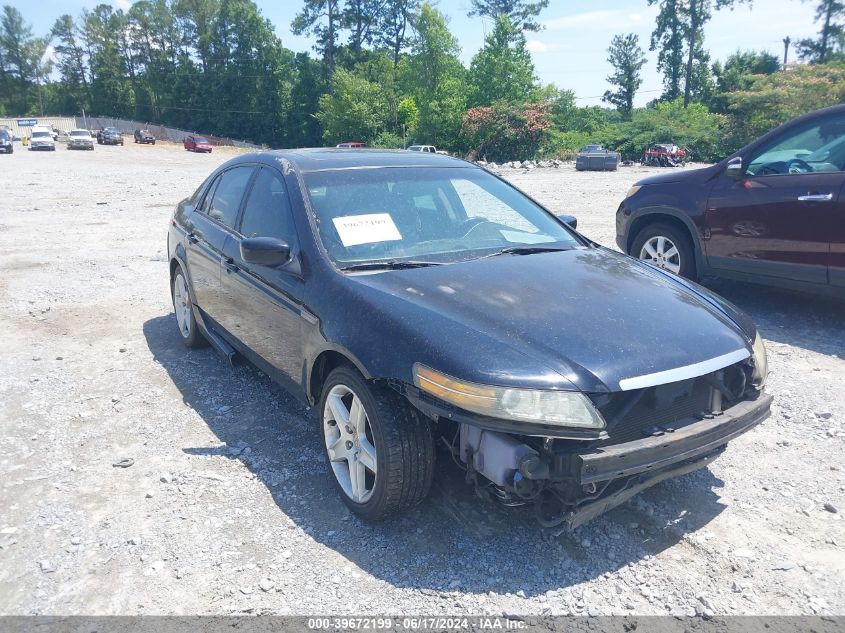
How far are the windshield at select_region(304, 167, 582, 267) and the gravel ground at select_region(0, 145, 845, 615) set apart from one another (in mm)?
1209

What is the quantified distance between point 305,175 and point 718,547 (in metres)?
2.89

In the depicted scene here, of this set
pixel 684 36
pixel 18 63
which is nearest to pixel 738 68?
pixel 684 36

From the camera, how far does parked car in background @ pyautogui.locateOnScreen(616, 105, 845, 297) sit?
5.39m

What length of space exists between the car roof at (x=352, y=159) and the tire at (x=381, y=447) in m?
1.50

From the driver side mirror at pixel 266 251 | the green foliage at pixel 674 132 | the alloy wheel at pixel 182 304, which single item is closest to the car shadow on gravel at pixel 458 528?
the driver side mirror at pixel 266 251

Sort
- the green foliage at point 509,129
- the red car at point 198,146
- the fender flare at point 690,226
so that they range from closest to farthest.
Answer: the fender flare at point 690,226, the green foliage at point 509,129, the red car at point 198,146

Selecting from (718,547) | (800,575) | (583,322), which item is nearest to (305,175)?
(583,322)

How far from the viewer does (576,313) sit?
295 cm

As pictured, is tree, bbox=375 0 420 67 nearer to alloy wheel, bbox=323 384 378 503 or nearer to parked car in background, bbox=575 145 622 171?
parked car in background, bbox=575 145 622 171

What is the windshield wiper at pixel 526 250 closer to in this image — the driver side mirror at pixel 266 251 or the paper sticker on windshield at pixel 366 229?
the paper sticker on windshield at pixel 366 229

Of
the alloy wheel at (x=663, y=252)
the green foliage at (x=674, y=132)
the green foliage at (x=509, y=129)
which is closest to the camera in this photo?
the alloy wheel at (x=663, y=252)

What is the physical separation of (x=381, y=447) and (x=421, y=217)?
1536mm

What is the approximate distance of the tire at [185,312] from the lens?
5367 mm

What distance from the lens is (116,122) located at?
278 feet
